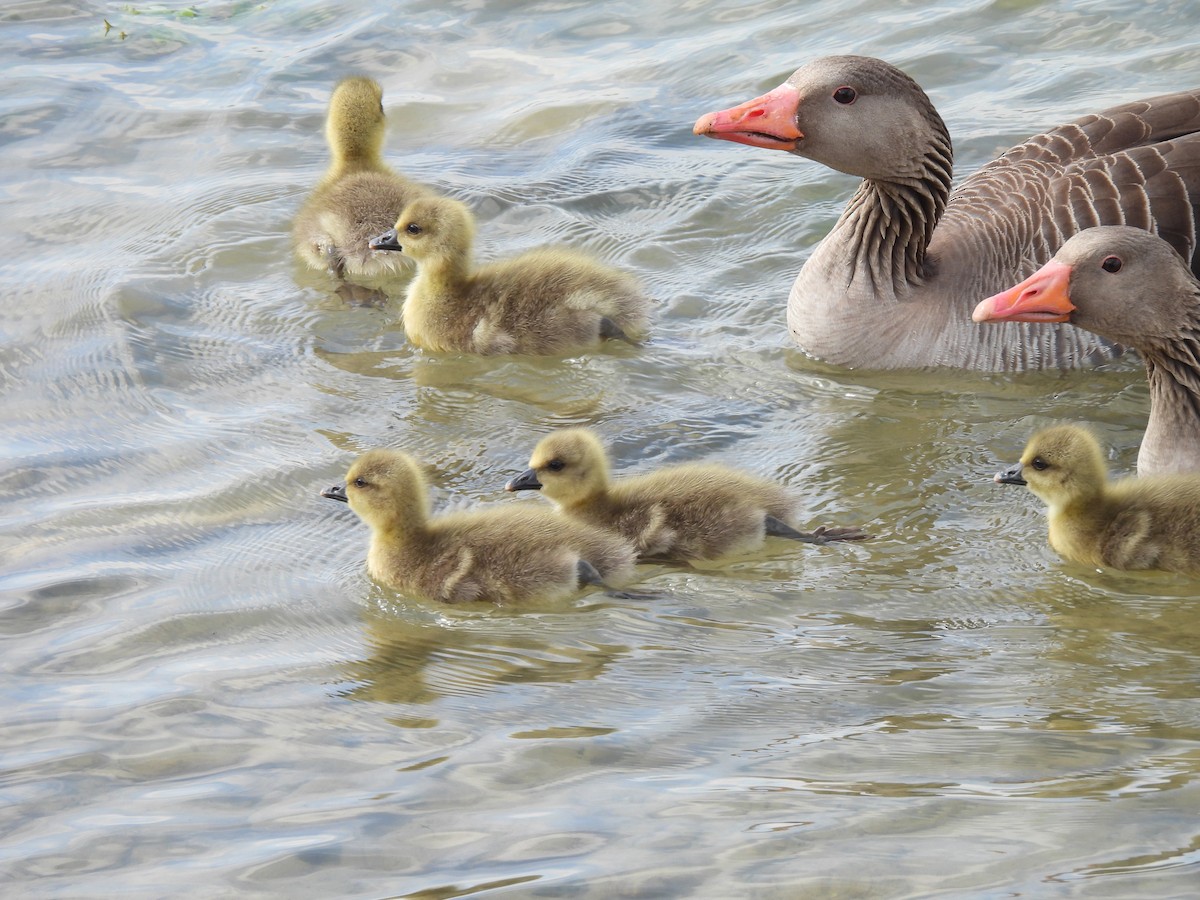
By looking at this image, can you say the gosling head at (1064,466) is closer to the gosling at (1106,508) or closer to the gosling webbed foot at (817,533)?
the gosling at (1106,508)

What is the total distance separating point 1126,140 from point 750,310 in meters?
1.82

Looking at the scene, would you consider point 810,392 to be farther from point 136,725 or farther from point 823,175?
point 136,725

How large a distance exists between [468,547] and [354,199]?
315 centimetres

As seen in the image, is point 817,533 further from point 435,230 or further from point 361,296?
point 361,296

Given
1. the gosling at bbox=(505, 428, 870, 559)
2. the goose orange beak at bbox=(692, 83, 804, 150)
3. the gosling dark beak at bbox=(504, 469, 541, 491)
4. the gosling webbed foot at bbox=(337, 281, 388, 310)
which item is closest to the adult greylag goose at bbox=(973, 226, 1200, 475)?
the gosling at bbox=(505, 428, 870, 559)

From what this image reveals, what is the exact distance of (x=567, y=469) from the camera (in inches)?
213

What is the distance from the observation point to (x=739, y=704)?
4406 millimetres

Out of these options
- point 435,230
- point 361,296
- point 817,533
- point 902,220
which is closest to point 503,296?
point 435,230

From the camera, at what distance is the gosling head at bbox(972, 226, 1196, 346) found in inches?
226

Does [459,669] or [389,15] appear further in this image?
[389,15]

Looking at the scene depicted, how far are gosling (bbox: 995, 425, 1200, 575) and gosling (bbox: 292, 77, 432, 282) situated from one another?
146 inches

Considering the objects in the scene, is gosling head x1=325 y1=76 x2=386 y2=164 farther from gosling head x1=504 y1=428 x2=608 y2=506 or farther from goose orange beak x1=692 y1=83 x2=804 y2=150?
gosling head x1=504 y1=428 x2=608 y2=506

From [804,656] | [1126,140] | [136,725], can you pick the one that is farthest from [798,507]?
[1126,140]

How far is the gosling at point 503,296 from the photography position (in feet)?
22.9
